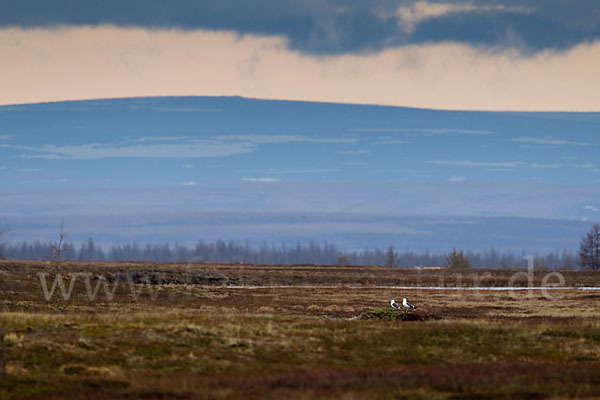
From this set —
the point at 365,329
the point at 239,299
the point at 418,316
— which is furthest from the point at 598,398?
the point at 239,299

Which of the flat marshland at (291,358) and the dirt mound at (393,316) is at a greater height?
the dirt mound at (393,316)

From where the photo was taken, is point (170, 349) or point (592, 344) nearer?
point (170, 349)

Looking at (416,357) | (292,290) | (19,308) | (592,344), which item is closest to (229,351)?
(416,357)

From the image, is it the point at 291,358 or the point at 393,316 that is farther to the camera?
the point at 393,316

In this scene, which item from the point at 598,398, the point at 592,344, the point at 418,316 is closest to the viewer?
the point at 598,398

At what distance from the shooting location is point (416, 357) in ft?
→ 111

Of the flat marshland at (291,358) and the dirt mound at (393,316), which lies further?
the dirt mound at (393,316)

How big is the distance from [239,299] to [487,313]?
23.9m

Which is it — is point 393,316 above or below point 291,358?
above

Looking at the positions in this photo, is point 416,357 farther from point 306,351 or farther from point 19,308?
point 19,308

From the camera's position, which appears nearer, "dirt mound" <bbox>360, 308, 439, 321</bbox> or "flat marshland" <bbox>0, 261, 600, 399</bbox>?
"flat marshland" <bbox>0, 261, 600, 399</bbox>

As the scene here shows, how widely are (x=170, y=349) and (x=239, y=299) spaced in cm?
4440

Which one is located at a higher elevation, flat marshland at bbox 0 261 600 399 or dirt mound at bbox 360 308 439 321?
dirt mound at bbox 360 308 439 321

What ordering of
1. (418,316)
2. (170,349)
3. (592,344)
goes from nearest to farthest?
(170,349) < (592,344) < (418,316)
